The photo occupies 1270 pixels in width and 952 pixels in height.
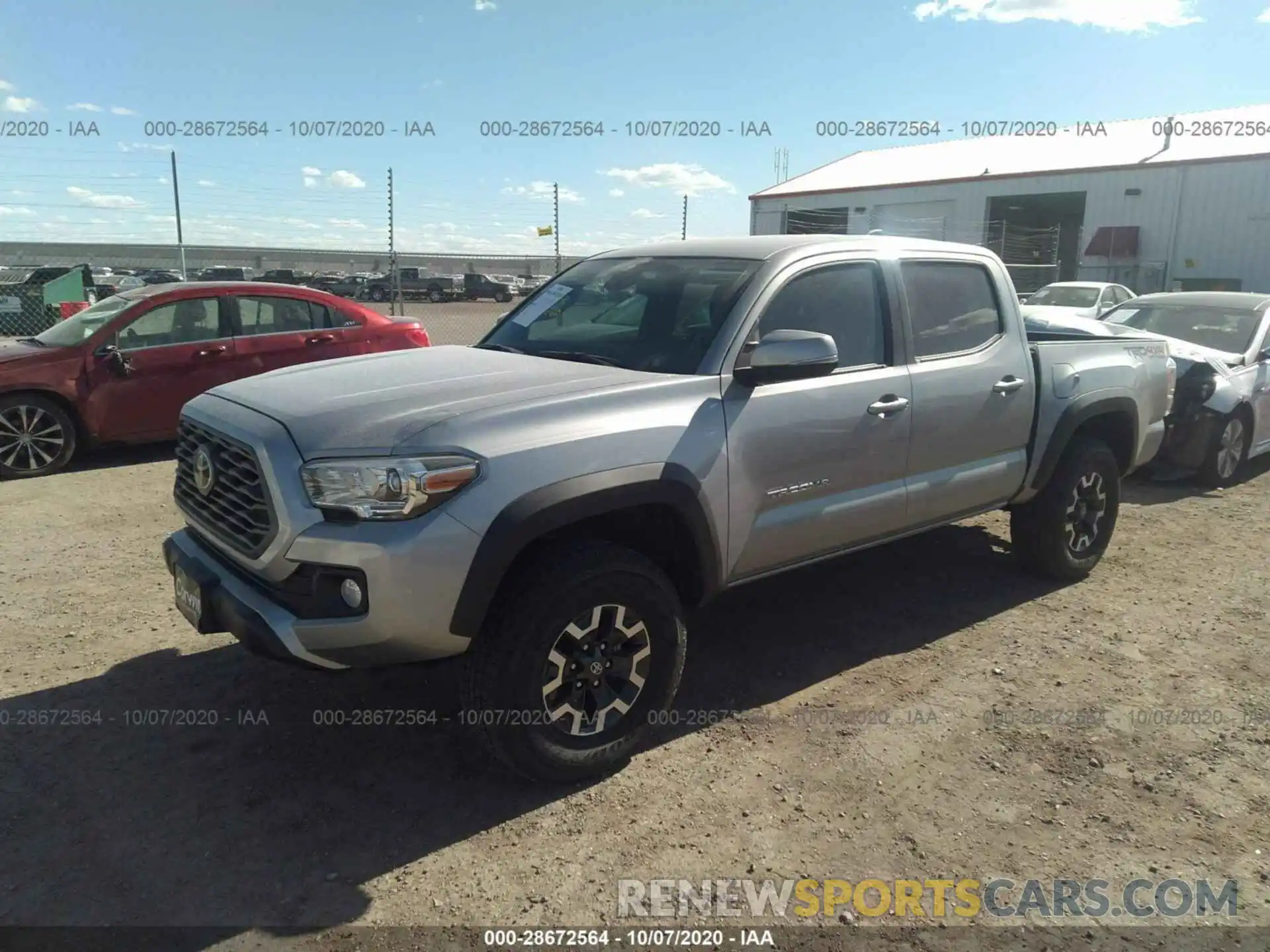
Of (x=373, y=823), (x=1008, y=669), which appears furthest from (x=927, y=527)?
(x=373, y=823)

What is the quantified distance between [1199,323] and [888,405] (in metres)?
6.34

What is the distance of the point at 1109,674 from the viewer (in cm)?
420

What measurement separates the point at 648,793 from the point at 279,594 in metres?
1.45

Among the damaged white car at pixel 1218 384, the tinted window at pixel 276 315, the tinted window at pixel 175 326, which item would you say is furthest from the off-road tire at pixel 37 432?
the damaged white car at pixel 1218 384

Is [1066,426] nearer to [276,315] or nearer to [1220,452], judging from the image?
[1220,452]

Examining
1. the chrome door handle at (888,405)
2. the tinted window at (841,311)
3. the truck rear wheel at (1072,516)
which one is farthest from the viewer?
the truck rear wheel at (1072,516)

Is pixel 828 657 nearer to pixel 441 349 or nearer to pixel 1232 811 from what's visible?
pixel 1232 811

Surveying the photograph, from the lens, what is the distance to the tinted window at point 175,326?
783 centimetres

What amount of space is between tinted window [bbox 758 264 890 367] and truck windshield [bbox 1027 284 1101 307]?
1236 centimetres

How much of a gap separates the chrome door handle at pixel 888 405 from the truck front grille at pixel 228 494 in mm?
2471

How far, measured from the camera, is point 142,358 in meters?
7.77

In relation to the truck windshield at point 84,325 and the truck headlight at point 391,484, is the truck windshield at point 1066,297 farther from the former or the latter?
the truck headlight at point 391,484

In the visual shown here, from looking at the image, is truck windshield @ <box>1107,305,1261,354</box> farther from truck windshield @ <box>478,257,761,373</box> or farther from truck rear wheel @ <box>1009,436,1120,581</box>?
truck windshield @ <box>478,257,761,373</box>

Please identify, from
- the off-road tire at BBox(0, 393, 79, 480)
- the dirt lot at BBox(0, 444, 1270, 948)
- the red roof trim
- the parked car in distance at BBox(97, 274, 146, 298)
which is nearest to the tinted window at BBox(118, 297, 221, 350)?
the off-road tire at BBox(0, 393, 79, 480)
